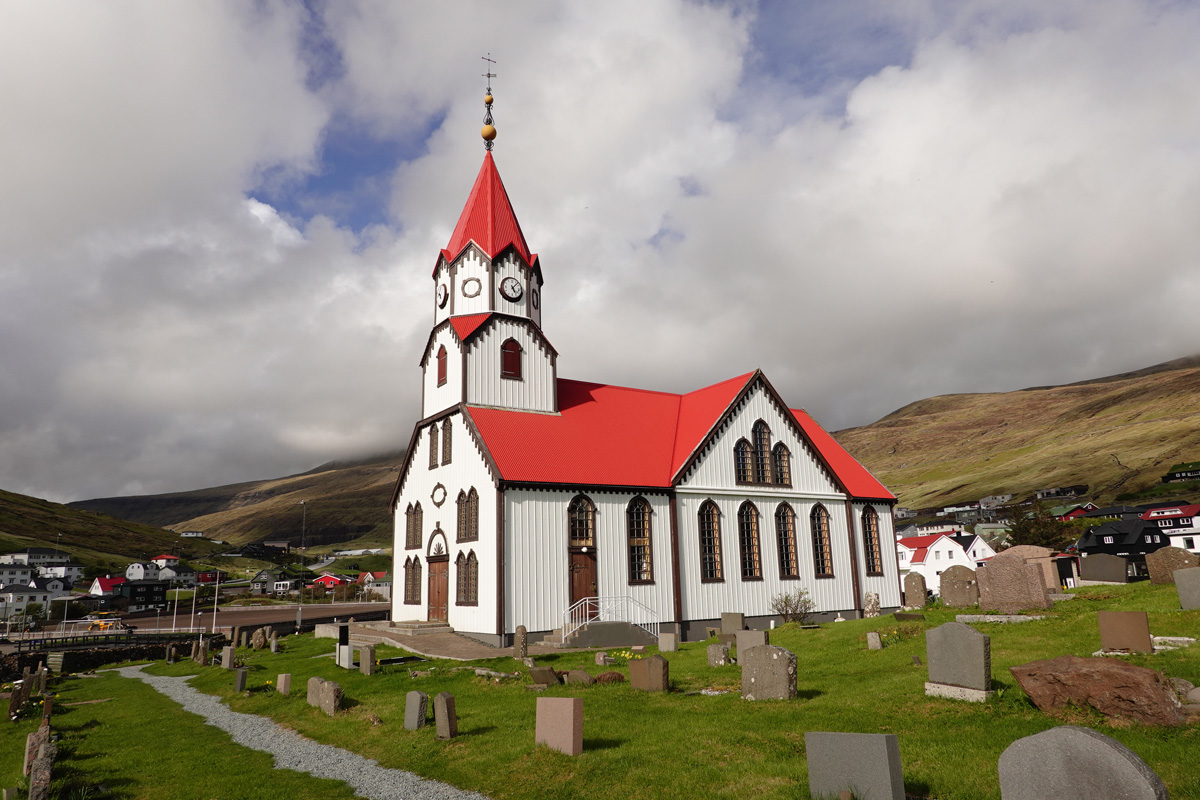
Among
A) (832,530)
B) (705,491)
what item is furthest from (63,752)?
(832,530)

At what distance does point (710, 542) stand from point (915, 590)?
28.0ft

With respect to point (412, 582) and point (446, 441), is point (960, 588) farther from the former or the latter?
point (412, 582)

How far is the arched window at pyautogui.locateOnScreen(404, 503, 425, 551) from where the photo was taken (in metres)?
33.8

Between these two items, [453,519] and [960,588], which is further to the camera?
[453,519]

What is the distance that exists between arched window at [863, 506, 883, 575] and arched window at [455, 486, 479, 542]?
19865 mm

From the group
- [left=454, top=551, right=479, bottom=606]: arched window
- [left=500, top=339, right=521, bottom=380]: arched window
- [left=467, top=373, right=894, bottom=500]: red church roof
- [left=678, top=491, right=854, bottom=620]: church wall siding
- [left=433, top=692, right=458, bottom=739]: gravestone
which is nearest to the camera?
[left=433, top=692, right=458, bottom=739]: gravestone

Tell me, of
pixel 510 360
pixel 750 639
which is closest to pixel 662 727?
pixel 750 639

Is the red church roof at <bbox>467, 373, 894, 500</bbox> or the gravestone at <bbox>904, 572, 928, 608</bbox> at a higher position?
the red church roof at <bbox>467, 373, 894, 500</bbox>

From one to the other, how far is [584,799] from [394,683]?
39.1 ft

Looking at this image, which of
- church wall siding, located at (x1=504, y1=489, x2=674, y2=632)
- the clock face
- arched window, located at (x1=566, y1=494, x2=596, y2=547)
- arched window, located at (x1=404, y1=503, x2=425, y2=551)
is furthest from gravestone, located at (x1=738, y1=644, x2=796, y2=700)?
the clock face

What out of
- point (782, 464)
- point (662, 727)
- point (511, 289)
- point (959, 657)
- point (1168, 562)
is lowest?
point (662, 727)

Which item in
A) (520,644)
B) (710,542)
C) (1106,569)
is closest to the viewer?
(520,644)

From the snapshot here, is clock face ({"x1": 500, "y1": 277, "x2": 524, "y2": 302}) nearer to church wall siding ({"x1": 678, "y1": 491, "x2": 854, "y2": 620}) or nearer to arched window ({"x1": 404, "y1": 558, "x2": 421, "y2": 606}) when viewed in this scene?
church wall siding ({"x1": 678, "y1": 491, "x2": 854, "y2": 620})

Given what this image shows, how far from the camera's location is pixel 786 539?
34.2m
